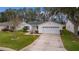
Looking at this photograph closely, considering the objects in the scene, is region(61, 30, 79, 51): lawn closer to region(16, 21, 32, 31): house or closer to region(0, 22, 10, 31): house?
region(16, 21, 32, 31): house

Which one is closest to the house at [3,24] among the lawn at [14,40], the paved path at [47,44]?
the lawn at [14,40]

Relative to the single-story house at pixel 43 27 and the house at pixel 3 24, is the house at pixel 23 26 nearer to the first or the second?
the single-story house at pixel 43 27

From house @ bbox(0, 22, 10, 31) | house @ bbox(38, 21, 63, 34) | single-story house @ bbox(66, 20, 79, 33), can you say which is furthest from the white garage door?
house @ bbox(0, 22, 10, 31)

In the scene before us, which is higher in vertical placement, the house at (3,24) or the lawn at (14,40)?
the house at (3,24)

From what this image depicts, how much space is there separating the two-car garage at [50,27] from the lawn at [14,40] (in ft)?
0.59

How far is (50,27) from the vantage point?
7.75 feet

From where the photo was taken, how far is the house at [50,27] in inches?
93.1

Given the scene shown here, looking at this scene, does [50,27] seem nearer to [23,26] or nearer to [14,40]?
[23,26]

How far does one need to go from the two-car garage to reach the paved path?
0.15 feet

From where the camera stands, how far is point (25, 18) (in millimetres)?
2387
